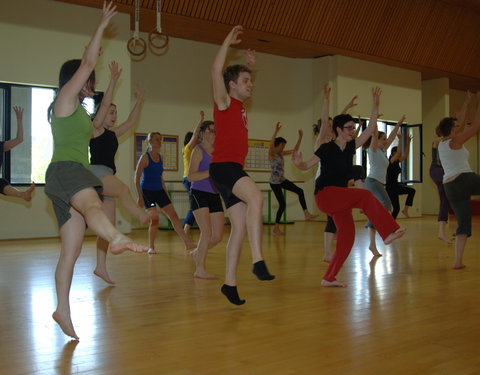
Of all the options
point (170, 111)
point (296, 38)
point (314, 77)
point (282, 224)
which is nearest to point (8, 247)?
point (170, 111)

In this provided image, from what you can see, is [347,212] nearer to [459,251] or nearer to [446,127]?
[459,251]

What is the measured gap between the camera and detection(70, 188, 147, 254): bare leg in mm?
2514

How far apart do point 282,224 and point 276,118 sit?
8.56 ft

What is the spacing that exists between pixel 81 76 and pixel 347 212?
2.58m

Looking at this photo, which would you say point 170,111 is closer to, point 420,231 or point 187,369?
point 420,231

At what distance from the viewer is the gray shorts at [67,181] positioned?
2.76 meters

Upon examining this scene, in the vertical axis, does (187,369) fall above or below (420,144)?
below

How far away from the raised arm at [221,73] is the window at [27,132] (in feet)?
18.5

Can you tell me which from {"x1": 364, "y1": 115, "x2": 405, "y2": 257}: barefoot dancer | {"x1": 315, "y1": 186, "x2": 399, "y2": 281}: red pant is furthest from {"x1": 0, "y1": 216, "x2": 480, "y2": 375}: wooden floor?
{"x1": 364, "y1": 115, "x2": 405, "y2": 257}: barefoot dancer

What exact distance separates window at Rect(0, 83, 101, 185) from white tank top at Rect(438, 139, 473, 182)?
18.1ft

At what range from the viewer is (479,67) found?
51.1 feet

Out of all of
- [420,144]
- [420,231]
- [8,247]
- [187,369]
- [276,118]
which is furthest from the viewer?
[420,144]

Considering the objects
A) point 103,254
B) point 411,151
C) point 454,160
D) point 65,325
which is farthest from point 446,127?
point 411,151

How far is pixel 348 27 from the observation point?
39.9ft
